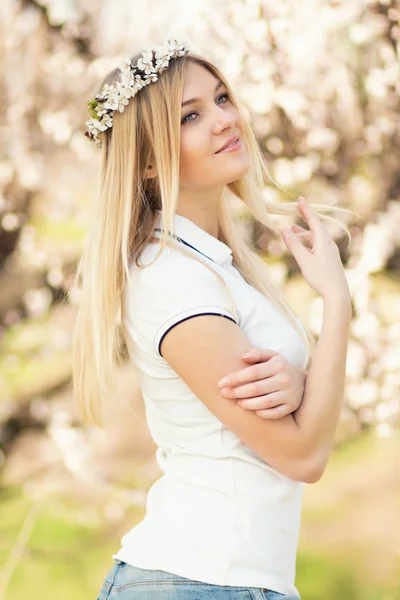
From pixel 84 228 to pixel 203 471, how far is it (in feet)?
7.88

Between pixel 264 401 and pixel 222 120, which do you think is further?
pixel 222 120

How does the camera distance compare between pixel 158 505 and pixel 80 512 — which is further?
pixel 80 512

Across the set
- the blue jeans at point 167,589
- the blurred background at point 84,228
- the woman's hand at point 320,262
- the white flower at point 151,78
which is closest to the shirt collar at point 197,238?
the woman's hand at point 320,262

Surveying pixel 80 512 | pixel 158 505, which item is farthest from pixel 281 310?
pixel 80 512

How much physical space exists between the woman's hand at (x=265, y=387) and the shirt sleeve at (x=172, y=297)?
0.10 m

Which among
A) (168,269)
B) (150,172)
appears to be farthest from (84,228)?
(168,269)

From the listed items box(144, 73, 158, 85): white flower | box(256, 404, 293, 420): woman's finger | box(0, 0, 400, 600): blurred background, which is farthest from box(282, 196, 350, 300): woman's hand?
box(0, 0, 400, 600): blurred background

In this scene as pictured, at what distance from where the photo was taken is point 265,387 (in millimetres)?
1207

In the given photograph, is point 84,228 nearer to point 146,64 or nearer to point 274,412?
point 146,64

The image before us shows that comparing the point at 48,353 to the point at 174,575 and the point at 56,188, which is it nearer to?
the point at 56,188

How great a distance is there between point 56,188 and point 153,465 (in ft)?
4.43

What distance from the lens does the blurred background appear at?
3.16 meters

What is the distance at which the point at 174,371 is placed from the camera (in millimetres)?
1312

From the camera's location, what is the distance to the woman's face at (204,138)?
4.71 ft
